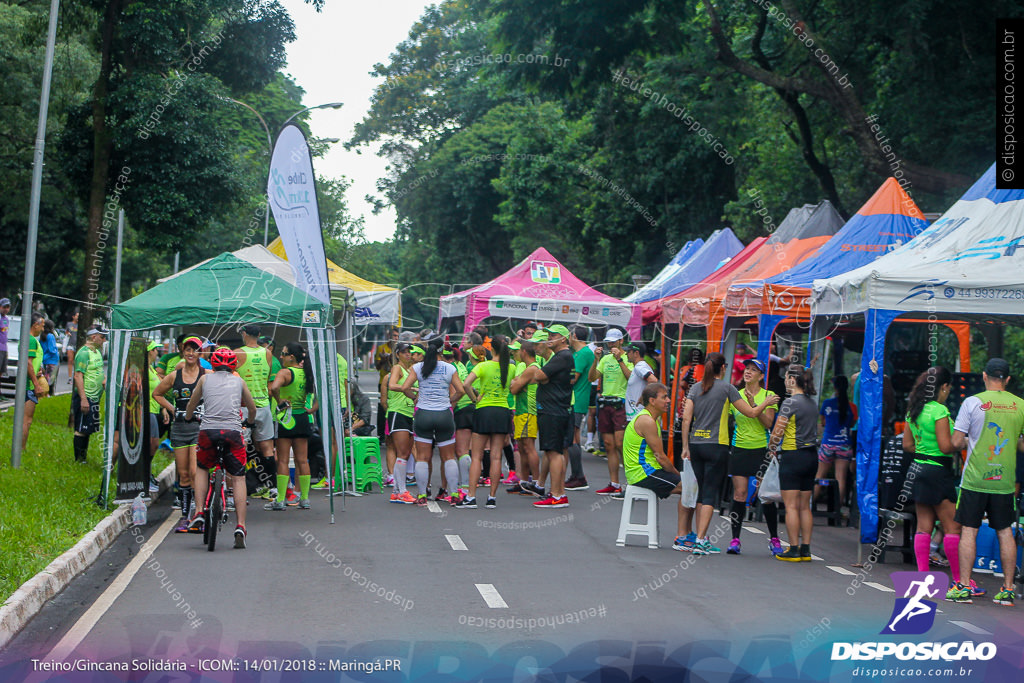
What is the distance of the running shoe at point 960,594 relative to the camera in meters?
8.91

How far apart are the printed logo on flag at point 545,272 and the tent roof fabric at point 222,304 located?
11.3 m

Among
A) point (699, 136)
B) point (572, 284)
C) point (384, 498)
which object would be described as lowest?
point (384, 498)

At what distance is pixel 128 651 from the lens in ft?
22.0

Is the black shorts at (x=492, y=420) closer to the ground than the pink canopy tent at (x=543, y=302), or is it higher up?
closer to the ground

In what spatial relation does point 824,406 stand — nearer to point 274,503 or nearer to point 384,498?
point 384,498

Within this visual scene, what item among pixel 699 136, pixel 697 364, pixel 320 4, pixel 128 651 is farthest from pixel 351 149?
pixel 128 651

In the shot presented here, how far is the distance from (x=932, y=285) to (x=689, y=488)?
2906 millimetres

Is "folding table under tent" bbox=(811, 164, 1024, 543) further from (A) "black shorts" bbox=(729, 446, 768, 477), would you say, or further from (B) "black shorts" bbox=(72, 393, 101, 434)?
(B) "black shorts" bbox=(72, 393, 101, 434)

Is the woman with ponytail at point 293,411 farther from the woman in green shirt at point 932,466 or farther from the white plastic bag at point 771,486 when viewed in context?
the woman in green shirt at point 932,466

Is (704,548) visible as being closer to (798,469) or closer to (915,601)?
(798,469)

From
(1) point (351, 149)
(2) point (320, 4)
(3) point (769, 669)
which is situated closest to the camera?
(3) point (769, 669)

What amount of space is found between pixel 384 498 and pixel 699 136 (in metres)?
20.9

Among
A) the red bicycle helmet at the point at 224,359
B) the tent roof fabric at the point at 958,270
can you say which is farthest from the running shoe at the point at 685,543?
the red bicycle helmet at the point at 224,359

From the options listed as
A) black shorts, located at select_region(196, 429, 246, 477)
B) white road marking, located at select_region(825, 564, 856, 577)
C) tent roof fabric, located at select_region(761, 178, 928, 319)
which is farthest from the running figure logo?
black shorts, located at select_region(196, 429, 246, 477)
